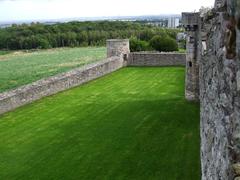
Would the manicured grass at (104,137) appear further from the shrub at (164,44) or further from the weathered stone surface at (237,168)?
the shrub at (164,44)

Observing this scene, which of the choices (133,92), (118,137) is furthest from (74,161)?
(133,92)

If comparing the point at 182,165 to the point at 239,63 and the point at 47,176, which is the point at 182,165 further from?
the point at 239,63

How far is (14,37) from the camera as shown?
8075cm

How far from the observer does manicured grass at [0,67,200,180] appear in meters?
9.47

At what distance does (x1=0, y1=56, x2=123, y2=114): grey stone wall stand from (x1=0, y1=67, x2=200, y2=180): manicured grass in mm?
389

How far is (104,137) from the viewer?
39.3 feet

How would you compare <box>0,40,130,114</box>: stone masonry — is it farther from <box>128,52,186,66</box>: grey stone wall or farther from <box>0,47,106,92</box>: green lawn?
<box>0,47,106,92</box>: green lawn

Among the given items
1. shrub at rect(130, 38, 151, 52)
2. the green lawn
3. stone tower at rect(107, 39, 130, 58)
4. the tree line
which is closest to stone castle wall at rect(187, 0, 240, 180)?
the green lawn

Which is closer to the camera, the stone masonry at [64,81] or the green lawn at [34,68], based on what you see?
the stone masonry at [64,81]

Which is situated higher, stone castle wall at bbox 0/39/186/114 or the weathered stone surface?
the weathered stone surface

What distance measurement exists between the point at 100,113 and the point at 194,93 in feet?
12.0

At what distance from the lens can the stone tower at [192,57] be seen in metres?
15.7

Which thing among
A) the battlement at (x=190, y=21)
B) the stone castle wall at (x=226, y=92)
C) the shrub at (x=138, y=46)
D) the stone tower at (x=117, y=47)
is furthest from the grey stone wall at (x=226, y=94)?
the shrub at (x=138, y=46)

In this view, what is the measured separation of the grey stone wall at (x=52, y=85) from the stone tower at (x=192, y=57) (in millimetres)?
6101
